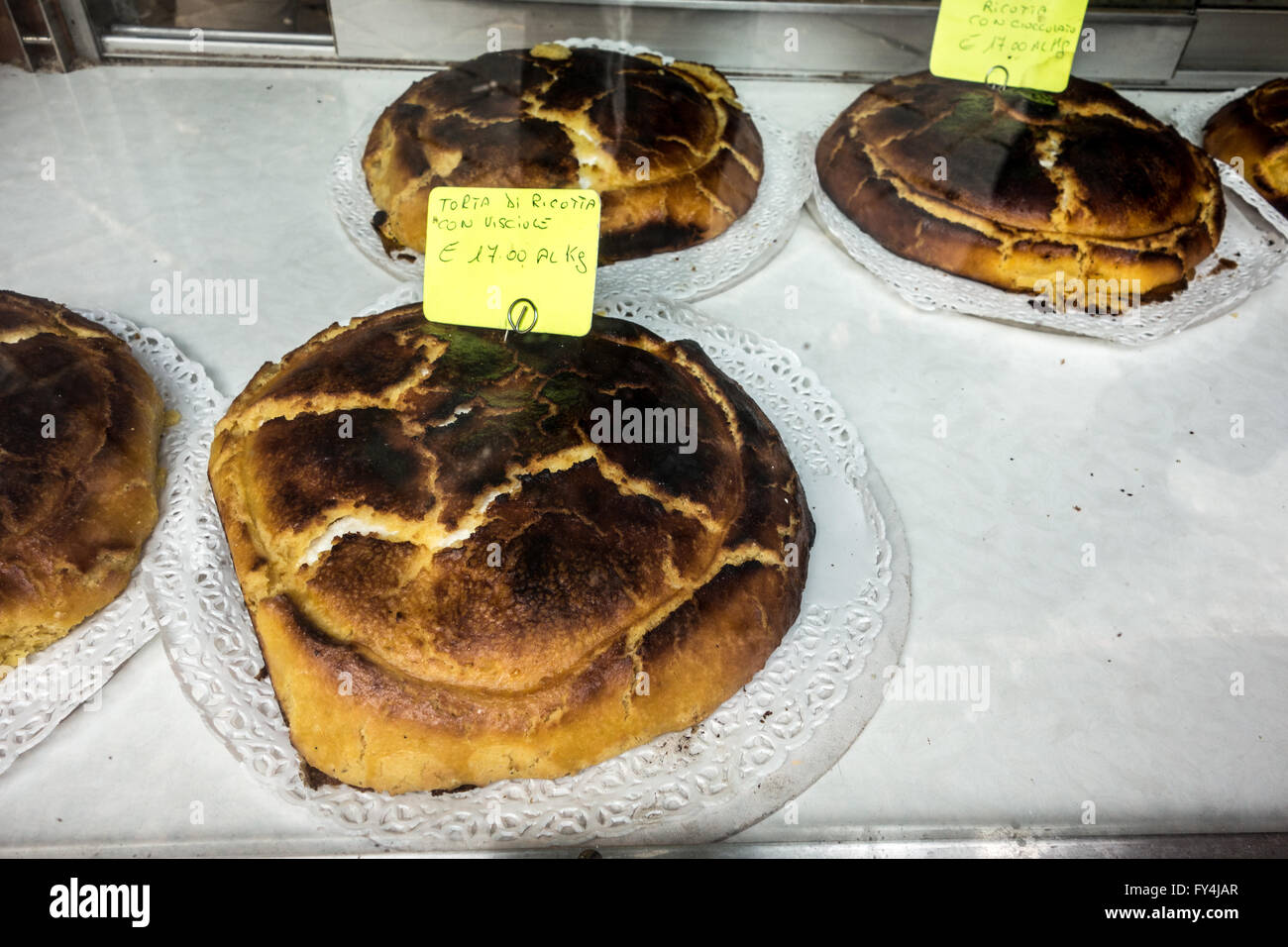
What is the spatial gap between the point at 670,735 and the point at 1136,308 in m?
1.65

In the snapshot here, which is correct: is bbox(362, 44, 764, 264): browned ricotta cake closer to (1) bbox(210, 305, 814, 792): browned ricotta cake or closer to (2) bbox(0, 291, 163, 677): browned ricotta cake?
(1) bbox(210, 305, 814, 792): browned ricotta cake

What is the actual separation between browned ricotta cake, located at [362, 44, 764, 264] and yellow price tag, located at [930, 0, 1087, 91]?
0.57 meters

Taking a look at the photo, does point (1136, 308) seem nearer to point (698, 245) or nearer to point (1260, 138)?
point (1260, 138)

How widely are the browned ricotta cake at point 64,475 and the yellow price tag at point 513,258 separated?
0.62 m

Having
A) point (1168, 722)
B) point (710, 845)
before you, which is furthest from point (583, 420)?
point (1168, 722)

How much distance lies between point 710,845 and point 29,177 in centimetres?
A: 252

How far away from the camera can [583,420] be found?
1.52 meters

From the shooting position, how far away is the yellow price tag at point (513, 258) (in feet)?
5.06

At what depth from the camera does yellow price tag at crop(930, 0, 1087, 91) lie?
2191 millimetres

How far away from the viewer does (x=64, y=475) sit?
1.50m
